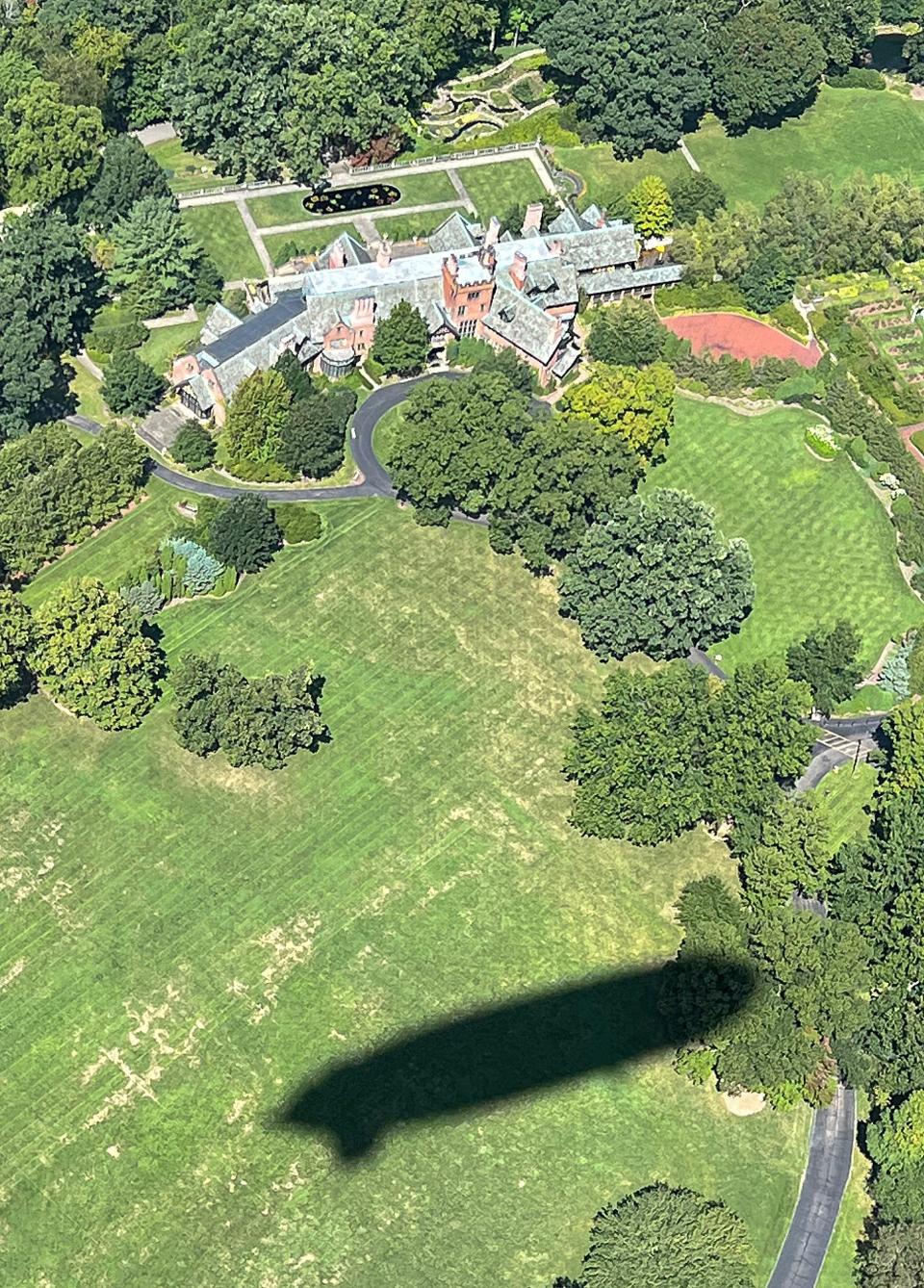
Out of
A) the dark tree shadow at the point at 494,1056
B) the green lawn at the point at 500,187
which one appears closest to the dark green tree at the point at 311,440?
the green lawn at the point at 500,187

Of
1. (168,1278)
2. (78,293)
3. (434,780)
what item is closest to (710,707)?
(434,780)

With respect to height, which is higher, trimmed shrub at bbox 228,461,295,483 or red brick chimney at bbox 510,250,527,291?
red brick chimney at bbox 510,250,527,291

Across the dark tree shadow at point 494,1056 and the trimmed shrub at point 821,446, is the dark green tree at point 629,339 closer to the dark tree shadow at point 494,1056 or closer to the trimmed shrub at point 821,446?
the trimmed shrub at point 821,446

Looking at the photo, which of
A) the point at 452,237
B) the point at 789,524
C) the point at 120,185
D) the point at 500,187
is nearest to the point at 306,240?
the point at 452,237

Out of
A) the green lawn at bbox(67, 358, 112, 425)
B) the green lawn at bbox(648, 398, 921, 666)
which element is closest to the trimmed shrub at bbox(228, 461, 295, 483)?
the green lawn at bbox(67, 358, 112, 425)

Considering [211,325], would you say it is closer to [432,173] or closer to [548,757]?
[432,173]

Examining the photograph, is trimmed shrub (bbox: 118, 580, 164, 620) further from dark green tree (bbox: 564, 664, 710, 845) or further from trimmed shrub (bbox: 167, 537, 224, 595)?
dark green tree (bbox: 564, 664, 710, 845)

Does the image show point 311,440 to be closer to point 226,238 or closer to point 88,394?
point 88,394
